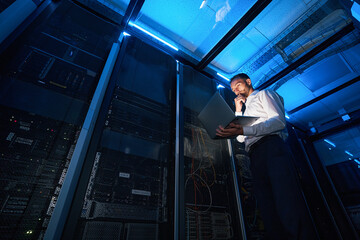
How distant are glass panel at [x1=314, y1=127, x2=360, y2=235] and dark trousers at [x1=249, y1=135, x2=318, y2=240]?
359 cm

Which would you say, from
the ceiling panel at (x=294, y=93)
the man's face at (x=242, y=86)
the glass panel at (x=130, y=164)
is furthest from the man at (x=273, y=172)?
the ceiling panel at (x=294, y=93)

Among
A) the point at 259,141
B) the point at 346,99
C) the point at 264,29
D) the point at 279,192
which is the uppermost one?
the point at 264,29

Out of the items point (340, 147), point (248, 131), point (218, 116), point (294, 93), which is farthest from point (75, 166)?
point (340, 147)

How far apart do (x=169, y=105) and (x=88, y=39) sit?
108 centimetres

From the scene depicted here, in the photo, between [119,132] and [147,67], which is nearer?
[119,132]

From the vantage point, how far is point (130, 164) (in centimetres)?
135

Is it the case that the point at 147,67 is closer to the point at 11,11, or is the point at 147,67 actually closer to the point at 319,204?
the point at 11,11

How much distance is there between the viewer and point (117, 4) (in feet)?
7.47

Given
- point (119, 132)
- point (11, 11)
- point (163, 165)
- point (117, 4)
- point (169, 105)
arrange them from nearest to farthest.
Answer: point (11, 11) → point (119, 132) → point (163, 165) → point (169, 105) → point (117, 4)

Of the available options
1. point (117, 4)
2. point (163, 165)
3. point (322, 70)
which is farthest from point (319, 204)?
point (117, 4)

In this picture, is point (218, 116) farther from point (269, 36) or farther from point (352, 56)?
point (352, 56)

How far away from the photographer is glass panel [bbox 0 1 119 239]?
0.91m

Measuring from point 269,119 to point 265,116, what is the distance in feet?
0.48

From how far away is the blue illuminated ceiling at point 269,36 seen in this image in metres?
2.24
